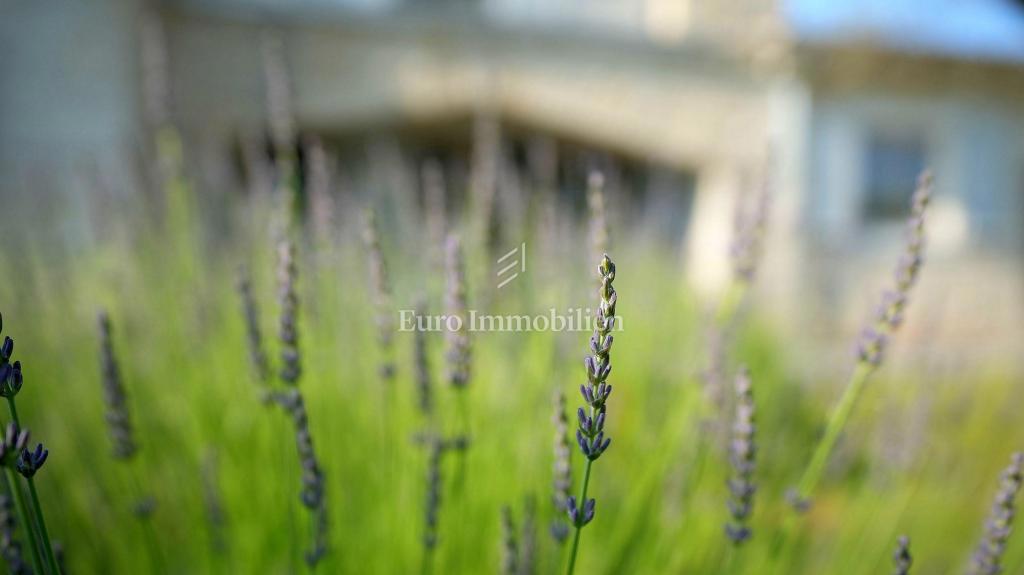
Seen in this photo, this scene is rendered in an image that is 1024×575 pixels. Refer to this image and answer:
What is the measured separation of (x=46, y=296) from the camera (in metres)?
1.89

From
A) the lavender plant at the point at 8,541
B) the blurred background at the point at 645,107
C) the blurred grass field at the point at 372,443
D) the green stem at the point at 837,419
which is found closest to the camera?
the lavender plant at the point at 8,541

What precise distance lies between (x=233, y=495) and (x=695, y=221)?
272 inches

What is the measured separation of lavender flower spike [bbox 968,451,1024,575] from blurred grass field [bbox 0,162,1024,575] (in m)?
0.26

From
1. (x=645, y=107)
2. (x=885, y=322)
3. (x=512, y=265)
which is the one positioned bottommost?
(x=885, y=322)

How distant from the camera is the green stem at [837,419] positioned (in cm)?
86

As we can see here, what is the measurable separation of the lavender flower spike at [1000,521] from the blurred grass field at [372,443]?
0.26m

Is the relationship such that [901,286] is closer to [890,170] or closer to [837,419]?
[837,419]

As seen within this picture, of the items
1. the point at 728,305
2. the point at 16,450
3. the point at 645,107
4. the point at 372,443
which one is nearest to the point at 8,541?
the point at 16,450

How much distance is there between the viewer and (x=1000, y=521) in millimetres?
729

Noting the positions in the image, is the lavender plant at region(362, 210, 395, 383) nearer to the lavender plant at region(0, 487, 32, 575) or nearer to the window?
the lavender plant at region(0, 487, 32, 575)

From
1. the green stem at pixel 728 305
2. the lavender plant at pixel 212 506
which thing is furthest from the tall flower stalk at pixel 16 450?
the green stem at pixel 728 305

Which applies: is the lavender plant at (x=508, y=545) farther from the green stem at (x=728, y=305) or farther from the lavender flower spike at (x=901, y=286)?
the green stem at (x=728, y=305)

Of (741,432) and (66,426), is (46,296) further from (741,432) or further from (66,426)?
(741,432)

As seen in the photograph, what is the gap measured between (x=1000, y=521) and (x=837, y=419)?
20cm
